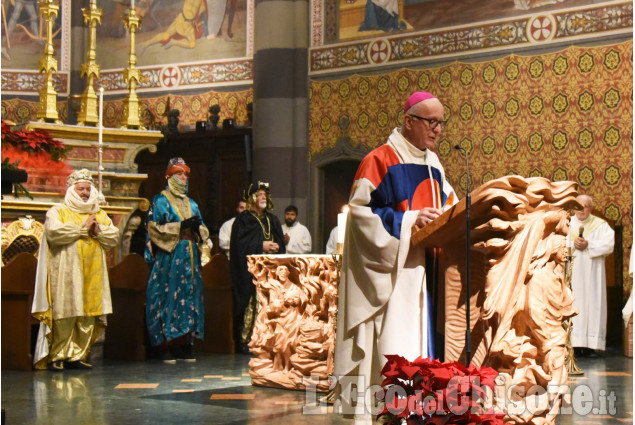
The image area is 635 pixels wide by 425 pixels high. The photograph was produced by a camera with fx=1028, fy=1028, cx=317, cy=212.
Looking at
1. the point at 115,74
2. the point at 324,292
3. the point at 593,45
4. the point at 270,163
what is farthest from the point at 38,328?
the point at 115,74

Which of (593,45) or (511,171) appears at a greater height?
(593,45)

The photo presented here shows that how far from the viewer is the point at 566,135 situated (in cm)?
1224

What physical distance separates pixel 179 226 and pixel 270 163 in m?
5.32

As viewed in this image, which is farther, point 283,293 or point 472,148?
point 472,148

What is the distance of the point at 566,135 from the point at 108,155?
5.38 metres

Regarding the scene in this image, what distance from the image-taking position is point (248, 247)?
10258mm

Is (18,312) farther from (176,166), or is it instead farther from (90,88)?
(90,88)

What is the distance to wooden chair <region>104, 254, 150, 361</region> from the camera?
952 cm

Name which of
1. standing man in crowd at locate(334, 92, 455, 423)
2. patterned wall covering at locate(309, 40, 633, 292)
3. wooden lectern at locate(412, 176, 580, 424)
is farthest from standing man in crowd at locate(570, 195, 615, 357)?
wooden lectern at locate(412, 176, 580, 424)

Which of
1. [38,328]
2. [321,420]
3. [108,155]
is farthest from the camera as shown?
[108,155]

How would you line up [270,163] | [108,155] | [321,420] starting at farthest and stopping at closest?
[270,163] → [108,155] → [321,420]

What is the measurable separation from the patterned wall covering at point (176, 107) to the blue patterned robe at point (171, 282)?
6.15 m

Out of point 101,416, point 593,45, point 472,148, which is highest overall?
point 593,45

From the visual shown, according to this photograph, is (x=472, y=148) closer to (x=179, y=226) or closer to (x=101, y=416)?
(x=179, y=226)
